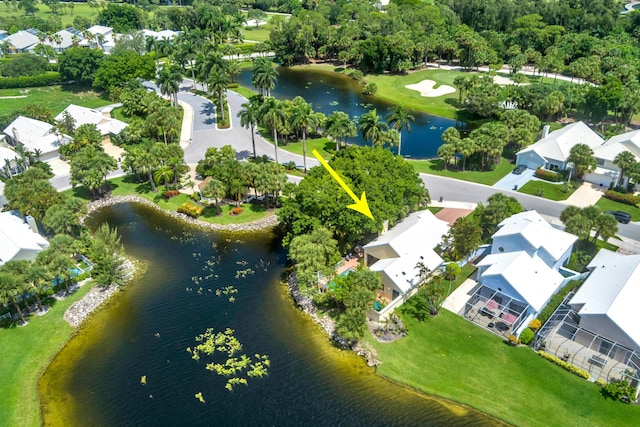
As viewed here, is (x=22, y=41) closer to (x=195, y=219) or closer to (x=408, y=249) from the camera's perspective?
(x=195, y=219)

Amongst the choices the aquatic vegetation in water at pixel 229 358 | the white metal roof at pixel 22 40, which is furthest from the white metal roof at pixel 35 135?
the white metal roof at pixel 22 40

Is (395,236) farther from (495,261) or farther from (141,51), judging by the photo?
(141,51)

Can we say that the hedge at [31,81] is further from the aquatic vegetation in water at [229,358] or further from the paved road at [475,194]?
the aquatic vegetation in water at [229,358]

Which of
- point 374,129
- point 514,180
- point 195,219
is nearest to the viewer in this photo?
point 195,219

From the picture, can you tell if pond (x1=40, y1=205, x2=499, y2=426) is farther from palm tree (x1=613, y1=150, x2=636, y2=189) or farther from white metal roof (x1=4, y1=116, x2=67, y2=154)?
palm tree (x1=613, y1=150, x2=636, y2=189)

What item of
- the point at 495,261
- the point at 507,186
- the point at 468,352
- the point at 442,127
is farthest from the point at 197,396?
the point at 442,127

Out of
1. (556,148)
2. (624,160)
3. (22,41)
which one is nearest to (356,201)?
(556,148)

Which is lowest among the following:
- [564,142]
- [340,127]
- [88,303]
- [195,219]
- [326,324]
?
[326,324]
